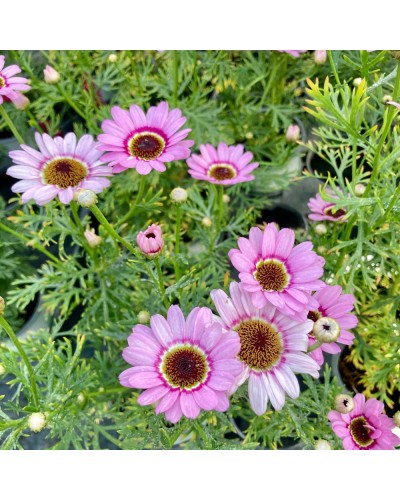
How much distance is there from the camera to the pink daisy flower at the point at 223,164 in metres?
1.01

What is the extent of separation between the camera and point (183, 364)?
627 millimetres

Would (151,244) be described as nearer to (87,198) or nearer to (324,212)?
(87,198)

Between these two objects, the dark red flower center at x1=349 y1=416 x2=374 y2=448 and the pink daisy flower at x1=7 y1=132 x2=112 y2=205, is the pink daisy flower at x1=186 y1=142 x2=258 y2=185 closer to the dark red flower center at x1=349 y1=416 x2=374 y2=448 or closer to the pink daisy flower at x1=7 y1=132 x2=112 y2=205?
the pink daisy flower at x1=7 y1=132 x2=112 y2=205

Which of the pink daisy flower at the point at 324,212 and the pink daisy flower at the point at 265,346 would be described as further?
the pink daisy flower at the point at 324,212

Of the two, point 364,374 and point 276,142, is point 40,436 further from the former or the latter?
point 276,142

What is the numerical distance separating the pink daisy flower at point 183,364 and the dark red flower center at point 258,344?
51mm

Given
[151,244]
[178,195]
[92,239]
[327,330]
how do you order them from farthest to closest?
1. [92,239]
2. [178,195]
3. [151,244]
4. [327,330]

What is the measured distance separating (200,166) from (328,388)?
52 cm

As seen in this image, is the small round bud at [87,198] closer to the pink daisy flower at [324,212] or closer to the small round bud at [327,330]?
the small round bud at [327,330]

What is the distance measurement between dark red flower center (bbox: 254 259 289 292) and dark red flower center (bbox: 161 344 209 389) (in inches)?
4.8

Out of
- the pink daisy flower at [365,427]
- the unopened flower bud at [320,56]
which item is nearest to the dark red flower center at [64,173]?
the pink daisy flower at [365,427]

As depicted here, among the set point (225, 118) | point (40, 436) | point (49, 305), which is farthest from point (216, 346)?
point (225, 118)

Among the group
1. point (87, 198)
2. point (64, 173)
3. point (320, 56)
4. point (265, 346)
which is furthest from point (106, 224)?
point (320, 56)

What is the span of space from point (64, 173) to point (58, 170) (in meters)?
0.01
